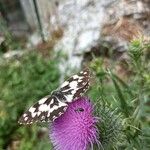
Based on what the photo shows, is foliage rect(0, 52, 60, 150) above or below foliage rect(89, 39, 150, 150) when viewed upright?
above

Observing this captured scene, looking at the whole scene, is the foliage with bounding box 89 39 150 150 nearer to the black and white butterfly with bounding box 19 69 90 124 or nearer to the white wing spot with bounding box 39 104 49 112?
the black and white butterfly with bounding box 19 69 90 124

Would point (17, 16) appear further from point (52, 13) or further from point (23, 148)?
point (23, 148)

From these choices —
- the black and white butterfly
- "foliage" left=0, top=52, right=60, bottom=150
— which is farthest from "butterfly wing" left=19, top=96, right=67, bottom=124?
"foliage" left=0, top=52, right=60, bottom=150

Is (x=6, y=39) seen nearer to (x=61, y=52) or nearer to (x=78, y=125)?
(x=61, y=52)

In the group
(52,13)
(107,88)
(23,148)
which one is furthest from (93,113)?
(52,13)

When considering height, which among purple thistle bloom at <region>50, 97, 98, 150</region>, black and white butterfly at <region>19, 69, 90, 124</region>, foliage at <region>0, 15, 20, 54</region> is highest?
foliage at <region>0, 15, 20, 54</region>

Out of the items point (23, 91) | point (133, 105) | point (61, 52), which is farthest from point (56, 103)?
point (61, 52)

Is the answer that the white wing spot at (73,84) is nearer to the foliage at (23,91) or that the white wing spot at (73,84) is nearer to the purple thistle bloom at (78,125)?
the purple thistle bloom at (78,125)
